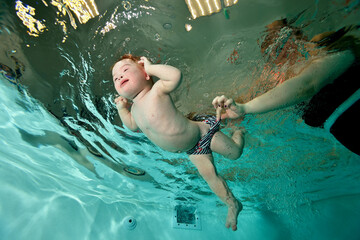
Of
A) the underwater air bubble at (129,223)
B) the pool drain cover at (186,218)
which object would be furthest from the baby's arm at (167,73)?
the pool drain cover at (186,218)

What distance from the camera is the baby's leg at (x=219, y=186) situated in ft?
13.0

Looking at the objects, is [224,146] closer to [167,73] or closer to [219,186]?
[219,186]

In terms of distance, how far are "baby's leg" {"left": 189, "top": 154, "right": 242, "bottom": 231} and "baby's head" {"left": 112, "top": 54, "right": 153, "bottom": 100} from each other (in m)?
2.13

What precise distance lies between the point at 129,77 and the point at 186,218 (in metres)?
11.2

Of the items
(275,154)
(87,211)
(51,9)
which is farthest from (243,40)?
(87,211)

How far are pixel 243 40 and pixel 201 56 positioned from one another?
32.6 inches

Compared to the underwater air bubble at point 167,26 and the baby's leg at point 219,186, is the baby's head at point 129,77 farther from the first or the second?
the baby's leg at point 219,186

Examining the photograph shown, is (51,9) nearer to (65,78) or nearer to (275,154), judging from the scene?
(65,78)

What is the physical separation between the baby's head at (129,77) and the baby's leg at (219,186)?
2127 millimetres

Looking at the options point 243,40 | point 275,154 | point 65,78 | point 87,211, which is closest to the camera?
point 243,40

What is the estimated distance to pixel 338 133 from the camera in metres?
3.78

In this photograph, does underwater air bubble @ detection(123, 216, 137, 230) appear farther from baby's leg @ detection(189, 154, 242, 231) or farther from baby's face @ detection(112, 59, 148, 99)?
baby's face @ detection(112, 59, 148, 99)

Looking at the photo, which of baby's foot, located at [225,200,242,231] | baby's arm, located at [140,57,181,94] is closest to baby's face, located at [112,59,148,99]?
baby's arm, located at [140,57,181,94]

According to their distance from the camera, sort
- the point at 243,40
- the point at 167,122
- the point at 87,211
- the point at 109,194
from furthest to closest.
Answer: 1. the point at 109,194
2. the point at 87,211
3. the point at 167,122
4. the point at 243,40
